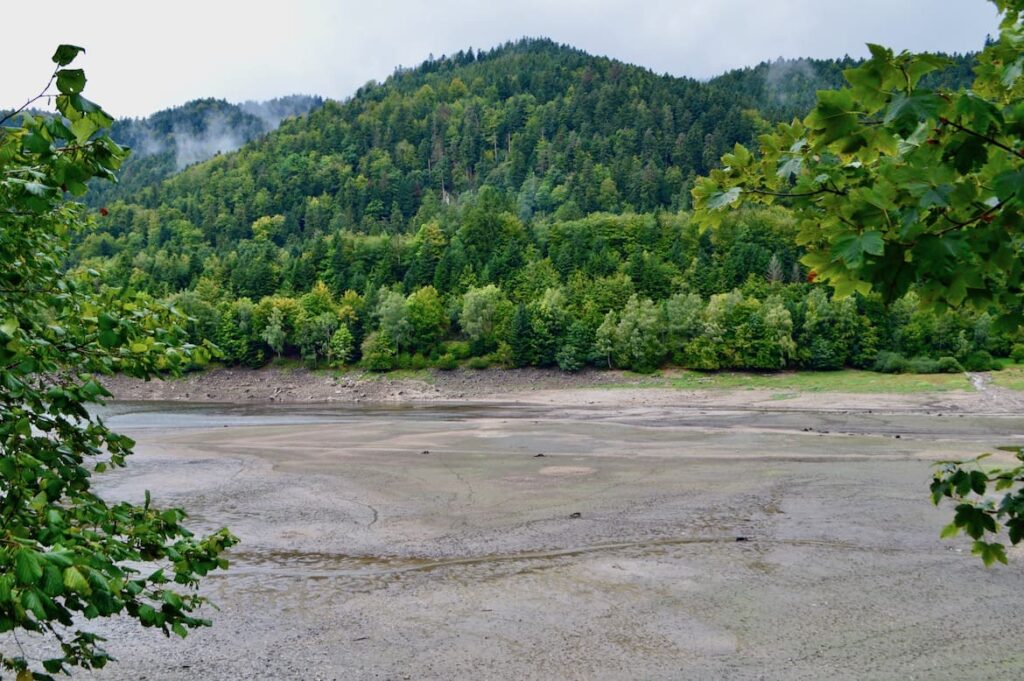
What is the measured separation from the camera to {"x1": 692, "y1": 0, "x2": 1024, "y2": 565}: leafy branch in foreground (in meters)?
2.58

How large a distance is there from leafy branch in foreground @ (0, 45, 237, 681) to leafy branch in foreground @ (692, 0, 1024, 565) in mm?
3182

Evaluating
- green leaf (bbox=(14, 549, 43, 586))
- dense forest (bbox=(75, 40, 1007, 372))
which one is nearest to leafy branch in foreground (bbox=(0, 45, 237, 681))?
green leaf (bbox=(14, 549, 43, 586))

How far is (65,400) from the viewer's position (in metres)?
4.24

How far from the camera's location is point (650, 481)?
23266mm

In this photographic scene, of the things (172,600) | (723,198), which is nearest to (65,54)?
(172,600)

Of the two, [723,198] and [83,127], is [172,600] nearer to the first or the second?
[83,127]

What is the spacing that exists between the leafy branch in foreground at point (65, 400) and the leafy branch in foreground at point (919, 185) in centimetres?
318

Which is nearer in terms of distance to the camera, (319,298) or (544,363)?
(544,363)

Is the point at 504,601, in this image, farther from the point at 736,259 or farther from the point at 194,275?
the point at 194,275

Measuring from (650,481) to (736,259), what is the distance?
90.8 m

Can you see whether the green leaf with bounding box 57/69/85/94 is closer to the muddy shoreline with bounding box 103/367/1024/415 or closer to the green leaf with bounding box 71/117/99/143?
the green leaf with bounding box 71/117/99/143

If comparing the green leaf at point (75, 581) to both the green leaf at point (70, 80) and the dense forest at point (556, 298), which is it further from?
the dense forest at point (556, 298)

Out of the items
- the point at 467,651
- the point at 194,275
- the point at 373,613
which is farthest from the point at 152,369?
the point at 194,275

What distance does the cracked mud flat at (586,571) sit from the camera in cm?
1033
